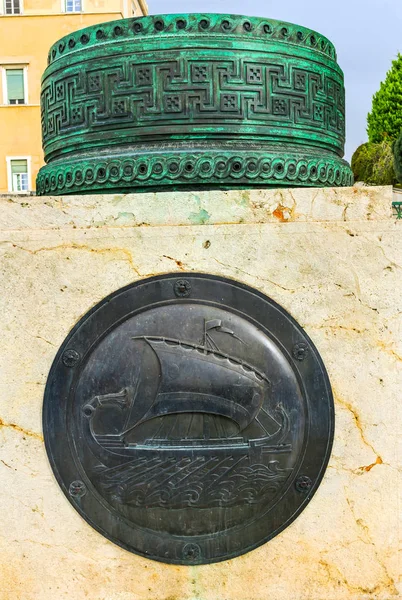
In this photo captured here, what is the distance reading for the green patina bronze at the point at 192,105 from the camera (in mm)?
2805

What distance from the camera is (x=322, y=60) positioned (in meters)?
3.04

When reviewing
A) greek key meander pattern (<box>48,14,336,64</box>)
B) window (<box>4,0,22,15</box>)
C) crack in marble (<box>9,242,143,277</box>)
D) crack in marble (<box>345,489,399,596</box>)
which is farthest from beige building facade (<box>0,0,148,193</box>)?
crack in marble (<box>345,489,399,596</box>)

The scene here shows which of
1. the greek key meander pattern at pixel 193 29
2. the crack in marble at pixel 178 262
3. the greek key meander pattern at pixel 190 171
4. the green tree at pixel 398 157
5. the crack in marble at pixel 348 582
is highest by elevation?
the green tree at pixel 398 157

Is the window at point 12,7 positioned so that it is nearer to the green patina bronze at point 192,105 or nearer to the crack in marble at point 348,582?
the green patina bronze at point 192,105

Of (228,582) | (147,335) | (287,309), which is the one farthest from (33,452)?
(287,309)

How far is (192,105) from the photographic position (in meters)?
2.82

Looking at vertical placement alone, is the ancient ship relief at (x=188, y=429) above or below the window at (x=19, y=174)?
below

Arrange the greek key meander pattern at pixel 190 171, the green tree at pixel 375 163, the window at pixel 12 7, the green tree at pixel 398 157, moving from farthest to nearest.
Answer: the green tree at pixel 375 163 → the window at pixel 12 7 → the green tree at pixel 398 157 → the greek key meander pattern at pixel 190 171

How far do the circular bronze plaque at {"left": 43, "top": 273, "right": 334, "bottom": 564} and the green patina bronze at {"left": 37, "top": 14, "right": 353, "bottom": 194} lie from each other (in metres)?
0.45

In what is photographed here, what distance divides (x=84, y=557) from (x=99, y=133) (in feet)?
5.27

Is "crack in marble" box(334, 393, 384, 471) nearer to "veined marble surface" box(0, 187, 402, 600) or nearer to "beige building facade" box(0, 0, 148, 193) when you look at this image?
"veined marble surface" box(0, 187, 402, 600)

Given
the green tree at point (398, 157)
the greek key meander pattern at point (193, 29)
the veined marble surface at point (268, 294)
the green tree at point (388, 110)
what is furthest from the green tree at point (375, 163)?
the veined marble surface at point (268, 294)

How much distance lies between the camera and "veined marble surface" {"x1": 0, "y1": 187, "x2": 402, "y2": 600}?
2.69 meters

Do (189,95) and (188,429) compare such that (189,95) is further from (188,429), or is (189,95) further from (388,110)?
(388,110)
